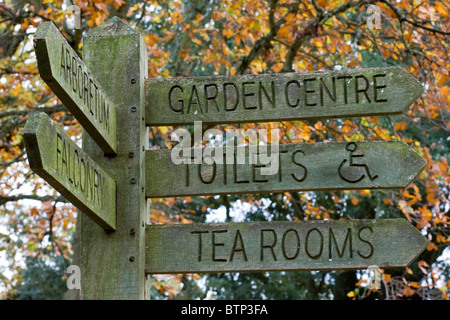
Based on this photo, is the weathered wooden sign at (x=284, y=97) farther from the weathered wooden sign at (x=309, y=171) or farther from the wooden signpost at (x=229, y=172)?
the weathered wooden sign at (x=309, y=171)

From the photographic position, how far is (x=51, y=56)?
221 cm

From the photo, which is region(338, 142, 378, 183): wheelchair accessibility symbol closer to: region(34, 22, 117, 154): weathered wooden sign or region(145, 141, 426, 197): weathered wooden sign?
region(145, 141, 426, 197): weathered wooden sign

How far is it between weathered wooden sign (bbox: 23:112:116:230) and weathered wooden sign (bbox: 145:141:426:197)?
268 mm

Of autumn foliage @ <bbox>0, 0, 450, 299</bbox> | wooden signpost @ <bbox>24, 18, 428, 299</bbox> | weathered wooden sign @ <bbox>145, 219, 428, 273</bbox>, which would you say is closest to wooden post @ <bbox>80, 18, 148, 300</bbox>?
wooden signpost @ <bbox>24, 18, 428, 299</bbox>

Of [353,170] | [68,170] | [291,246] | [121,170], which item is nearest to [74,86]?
[68,170]

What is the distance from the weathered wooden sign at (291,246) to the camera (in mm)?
2777

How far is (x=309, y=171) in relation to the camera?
9.47ft

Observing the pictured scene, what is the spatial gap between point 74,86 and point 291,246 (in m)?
1.08

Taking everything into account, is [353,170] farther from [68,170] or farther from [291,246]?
[68,170]

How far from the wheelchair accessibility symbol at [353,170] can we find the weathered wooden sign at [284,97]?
0.18m
